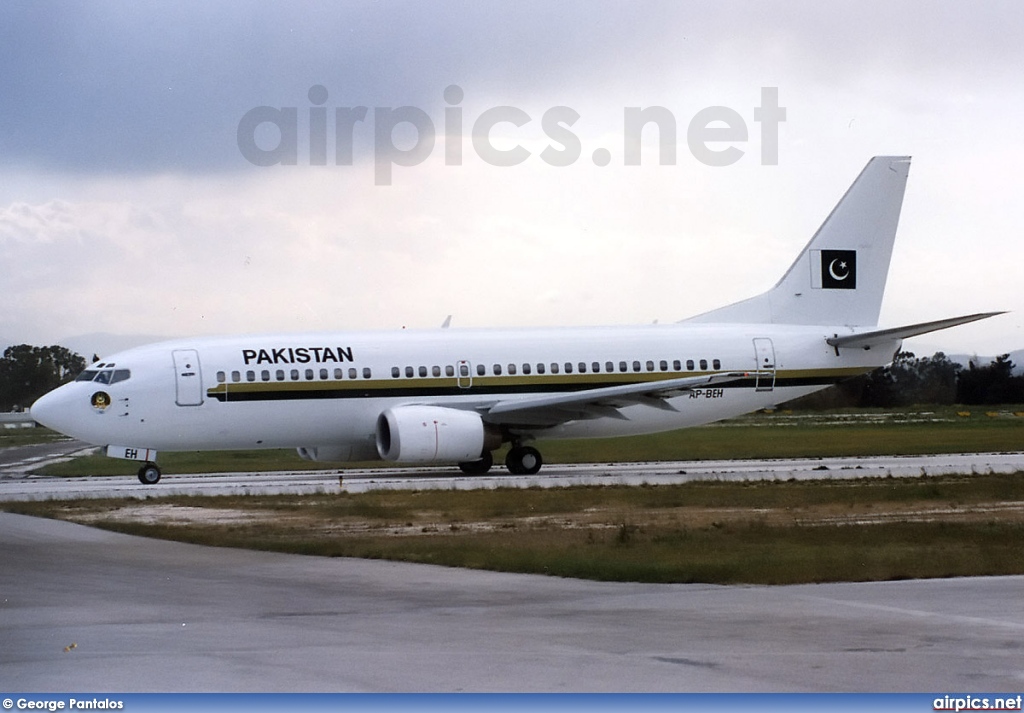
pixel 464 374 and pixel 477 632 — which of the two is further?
pixel 464 374

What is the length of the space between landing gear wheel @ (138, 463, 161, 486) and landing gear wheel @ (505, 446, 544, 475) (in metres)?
8.20

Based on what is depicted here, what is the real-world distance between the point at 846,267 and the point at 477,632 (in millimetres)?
28650

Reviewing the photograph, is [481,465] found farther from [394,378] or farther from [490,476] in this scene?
[394,378]

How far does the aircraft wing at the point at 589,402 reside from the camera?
32.2m

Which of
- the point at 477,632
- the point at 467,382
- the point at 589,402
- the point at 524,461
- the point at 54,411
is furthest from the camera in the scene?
the point at 524,461

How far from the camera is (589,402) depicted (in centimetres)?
3266

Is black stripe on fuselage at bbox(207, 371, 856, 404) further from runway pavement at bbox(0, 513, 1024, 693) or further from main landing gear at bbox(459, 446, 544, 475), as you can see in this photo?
Result: runway pavement at bbox(0, 513, 1024, 693)

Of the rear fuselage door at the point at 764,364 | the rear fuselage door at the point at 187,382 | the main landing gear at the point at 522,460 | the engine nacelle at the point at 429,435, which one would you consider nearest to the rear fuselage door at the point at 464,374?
the engine nacelle at the point at 429,435

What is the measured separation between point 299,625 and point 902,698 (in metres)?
5.15

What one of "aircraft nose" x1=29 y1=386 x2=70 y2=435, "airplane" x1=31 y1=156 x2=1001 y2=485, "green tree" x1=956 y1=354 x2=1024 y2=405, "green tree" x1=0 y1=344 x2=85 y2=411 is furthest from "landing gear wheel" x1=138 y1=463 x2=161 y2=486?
"green tree" x1=956 y1=354 x2=1024 y2=405

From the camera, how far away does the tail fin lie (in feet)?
122

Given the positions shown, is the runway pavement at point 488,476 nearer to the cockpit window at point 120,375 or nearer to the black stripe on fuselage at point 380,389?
the black stripe on fuselage at point 380,389

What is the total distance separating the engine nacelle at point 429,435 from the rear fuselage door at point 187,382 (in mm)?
4222

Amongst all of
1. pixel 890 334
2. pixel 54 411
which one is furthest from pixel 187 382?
pixel 890 334
